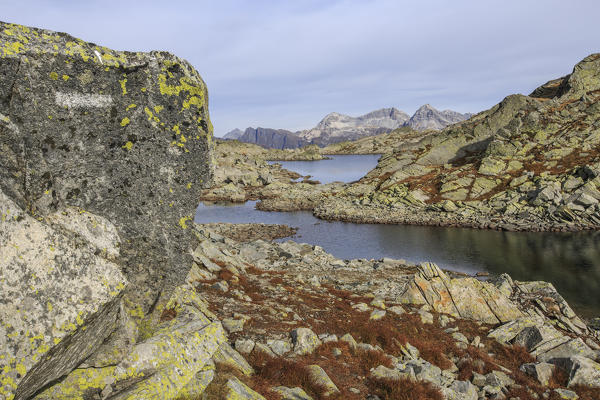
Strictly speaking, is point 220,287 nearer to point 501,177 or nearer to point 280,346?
point 280,346

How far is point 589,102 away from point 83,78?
119994mm

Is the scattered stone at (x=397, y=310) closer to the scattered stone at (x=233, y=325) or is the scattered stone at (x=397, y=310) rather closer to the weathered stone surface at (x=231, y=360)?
the scattered stone at (x=233, y=325)

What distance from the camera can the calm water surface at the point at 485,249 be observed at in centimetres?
3747

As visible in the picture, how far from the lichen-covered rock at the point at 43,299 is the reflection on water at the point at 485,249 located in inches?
1415

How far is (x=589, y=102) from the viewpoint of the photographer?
92625 mm

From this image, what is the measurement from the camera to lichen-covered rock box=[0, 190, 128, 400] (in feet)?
14.5

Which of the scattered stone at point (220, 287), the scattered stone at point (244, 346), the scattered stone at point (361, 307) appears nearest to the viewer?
the scattered stone at point (244, 346)

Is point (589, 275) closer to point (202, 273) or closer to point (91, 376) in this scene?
point (202, 273)

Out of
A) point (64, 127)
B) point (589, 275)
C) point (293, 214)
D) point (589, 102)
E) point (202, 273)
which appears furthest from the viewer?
point (589, 102)

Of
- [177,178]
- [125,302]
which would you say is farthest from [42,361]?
[177,178]

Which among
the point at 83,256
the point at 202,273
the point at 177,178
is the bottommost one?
the point at 202,273

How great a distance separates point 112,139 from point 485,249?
52.5m

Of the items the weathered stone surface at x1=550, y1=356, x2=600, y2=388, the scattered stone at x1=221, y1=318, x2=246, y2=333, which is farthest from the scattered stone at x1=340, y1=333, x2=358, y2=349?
the weathered stone surface at x1=550, y1=356, x2=600, y2=388

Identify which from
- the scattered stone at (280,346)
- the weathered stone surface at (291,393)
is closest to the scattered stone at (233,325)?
the scattered stone at (280,346)
